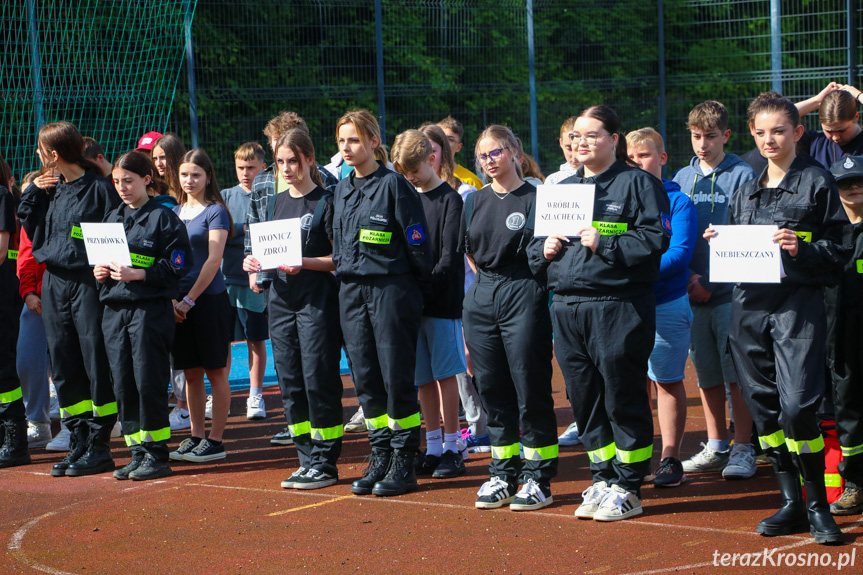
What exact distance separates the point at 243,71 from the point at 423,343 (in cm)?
838

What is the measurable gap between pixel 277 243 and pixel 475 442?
2.20 m

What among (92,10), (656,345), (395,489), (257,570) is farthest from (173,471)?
(92,10)

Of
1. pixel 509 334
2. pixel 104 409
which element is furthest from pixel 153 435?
pixel 509 334

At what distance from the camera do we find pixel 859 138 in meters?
7.04

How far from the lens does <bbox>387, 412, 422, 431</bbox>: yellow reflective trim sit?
6586mm

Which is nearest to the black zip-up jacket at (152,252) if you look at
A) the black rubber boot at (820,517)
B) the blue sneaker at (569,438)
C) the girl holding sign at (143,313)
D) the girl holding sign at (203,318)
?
the girl holding sign at (143,313)

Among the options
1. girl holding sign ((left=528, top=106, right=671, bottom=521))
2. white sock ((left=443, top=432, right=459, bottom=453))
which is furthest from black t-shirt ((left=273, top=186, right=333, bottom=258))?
girl holding sign ((left=528, top=106, right=671, bottom=521))

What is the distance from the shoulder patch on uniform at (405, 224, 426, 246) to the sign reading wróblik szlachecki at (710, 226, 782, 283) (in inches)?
72.6

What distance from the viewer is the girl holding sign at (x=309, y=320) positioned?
6742 millimetres

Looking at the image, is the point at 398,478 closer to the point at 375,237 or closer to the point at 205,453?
the point at 375,237

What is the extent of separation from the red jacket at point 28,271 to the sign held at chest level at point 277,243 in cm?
238

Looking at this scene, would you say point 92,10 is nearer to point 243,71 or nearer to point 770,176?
point 243,71

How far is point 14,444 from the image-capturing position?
7.95m

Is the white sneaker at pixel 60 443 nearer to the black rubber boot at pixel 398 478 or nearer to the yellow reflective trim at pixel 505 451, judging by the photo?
the black rubber boot at pixel 398 478
